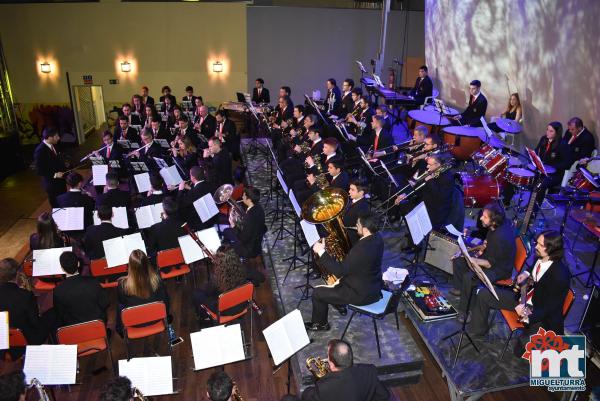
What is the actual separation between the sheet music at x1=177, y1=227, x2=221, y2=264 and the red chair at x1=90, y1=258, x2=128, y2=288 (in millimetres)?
937

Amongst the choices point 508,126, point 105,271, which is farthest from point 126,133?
point 508,126

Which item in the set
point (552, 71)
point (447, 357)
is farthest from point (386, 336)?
point (552, 71)

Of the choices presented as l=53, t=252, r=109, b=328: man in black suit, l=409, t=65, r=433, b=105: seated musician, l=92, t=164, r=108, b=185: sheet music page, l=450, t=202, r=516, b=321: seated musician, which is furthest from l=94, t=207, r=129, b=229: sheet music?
l=409, t=65, r=433, b=105: seated musician

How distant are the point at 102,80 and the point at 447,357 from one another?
47.9ft

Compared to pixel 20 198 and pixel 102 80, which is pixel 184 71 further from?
pixel 20 198

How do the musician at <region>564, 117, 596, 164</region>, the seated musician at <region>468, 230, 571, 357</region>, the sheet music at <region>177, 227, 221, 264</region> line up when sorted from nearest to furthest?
the seated musician at <region>468, 230, 571, 357</region> → the sheet music at <region>177, 227, 221, 264</region> → the musician at <region>564, 117, 596, 164</region>

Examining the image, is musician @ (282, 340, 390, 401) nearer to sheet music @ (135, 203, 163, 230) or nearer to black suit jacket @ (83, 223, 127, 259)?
black suit jacket @ (83, 223, 127, 259)

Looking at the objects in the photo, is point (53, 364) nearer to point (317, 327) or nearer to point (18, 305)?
point (18, 305)

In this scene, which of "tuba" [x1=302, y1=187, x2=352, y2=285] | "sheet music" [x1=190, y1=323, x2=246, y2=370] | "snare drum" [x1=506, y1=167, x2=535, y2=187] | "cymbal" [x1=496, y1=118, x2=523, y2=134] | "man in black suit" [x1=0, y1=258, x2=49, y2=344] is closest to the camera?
"sheet music" [x1=190, y1=323, x2=246, y2=370]

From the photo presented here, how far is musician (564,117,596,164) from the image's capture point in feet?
25.6

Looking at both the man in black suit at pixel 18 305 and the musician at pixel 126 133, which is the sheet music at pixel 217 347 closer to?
the man in black suit at pixel 18 305

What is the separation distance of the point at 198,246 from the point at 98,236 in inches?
56.1

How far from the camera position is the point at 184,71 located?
1596 centimetres

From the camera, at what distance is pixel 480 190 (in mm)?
7711
